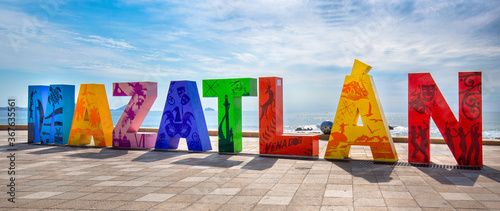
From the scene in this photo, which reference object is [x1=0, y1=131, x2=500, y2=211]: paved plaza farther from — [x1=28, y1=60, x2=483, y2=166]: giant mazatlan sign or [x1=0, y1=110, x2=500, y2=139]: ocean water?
[x1=0, y1=110, x2=500, y2=139]: ocean water

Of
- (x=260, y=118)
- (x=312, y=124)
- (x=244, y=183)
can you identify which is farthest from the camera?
(x=312, y=124)

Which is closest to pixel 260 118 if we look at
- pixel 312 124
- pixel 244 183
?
pixel 244 183

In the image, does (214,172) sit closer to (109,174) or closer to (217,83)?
(109,174)

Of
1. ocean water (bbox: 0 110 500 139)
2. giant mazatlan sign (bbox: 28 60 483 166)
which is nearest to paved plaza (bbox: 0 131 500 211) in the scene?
giant mazatlan sign (bbox: 28 60 483 166)

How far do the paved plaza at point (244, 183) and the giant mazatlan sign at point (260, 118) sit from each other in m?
0.67

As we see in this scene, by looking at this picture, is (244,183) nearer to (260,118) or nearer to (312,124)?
(260,118)

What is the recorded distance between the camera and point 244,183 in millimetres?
8062

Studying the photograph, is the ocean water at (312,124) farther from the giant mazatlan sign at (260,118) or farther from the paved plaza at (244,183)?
the paved plaza at (244,183)

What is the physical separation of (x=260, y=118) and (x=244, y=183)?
15.6ft

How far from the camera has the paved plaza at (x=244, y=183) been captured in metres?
6.44

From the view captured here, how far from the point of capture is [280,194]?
7105mm

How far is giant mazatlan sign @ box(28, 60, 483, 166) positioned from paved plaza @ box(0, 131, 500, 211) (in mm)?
Answer: 669

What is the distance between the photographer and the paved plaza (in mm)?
6441

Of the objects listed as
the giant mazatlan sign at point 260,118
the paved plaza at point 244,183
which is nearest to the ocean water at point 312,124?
the giant mazatlan sign at point 260,118
